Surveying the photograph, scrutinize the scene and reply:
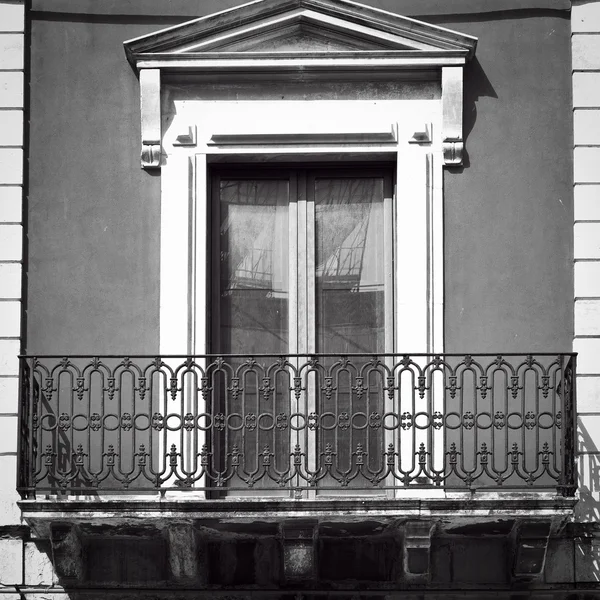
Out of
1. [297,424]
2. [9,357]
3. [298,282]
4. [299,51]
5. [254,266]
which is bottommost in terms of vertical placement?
[297,424]

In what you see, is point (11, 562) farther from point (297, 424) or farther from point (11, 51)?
point (11, 51)

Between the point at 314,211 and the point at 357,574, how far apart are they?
9.14ft

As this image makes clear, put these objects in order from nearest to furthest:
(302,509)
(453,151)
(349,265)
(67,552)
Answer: (302,509), (67,552), (453,151), (349,265)

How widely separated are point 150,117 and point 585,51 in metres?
3.35

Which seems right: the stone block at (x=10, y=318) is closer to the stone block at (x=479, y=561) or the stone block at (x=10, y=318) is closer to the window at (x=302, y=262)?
the window at (x=302, y=262)

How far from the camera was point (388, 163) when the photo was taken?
11.1 meters

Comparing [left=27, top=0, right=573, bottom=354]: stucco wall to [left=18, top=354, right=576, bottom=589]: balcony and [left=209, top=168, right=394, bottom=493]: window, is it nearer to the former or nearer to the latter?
[left=18, top=354, right=576, bottom=589]: balcony

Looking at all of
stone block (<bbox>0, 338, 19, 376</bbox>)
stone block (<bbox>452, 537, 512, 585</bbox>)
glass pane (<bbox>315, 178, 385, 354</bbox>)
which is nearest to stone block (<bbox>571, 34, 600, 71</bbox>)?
glass pane (<bbox>315, 178, 385, 354</bbox>)

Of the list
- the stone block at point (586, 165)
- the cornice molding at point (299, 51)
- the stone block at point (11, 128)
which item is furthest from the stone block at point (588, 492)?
the stone block at point (11, 128)

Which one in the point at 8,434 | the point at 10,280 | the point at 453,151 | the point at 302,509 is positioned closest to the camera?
the point at 302,509

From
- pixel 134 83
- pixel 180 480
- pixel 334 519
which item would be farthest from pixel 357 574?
pixel 134 83

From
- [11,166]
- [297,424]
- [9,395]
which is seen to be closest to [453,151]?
[297,424]

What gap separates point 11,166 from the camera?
10875 mm

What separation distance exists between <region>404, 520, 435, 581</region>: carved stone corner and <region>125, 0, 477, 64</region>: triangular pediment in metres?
3.54
